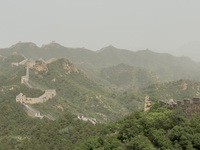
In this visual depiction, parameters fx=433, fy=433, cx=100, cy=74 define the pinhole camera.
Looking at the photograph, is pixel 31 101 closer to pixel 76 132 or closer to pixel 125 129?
pixel 76 132

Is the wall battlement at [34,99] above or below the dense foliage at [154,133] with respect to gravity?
below

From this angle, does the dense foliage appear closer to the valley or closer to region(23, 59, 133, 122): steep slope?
the valley

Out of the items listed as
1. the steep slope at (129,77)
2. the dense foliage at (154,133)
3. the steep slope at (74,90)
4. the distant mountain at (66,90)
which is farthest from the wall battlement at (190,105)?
the steep slope at (129,77)

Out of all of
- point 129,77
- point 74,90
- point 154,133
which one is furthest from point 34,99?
point 129,77

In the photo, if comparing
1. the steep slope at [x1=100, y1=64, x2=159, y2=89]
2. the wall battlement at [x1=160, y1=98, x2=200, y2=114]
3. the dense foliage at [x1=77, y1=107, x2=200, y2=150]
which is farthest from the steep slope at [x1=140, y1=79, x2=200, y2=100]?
the dense foliage at [x1=77, y1=107, x2=200, y2=150]

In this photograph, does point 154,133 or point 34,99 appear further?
point 34,99

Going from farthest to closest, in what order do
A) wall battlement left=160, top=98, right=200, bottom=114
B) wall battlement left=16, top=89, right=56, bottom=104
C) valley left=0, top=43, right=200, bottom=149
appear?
wall battlement left=16, top=89, right=56, bottom=104 < wall battlement left=160, top=98, right=200, bottom=114 < valley left=0, top=43, right=200, bottom=149

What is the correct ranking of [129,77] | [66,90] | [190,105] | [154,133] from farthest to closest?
[129,77], [66,90], [190,105], [154,133]

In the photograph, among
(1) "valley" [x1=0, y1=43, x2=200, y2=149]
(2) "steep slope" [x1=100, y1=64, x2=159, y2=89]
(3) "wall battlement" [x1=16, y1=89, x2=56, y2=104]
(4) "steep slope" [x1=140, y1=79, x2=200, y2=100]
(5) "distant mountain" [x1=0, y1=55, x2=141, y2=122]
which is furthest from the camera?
(2) "steep slope" [x1=100, y1=64, x2=159, y2=89]

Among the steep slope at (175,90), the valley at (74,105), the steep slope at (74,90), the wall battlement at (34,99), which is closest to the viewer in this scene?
the valley at (74,105)

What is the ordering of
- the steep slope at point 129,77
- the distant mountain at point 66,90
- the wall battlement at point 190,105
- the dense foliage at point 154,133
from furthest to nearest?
the steep slope at point 129,77
the distant mountain at point 66,90
the wall battlement at point 190,105
the dense foliage at point 154,133

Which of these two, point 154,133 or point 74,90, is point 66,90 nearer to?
point 74,90

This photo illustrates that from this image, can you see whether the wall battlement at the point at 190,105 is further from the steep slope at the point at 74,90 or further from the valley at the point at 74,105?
the steep slope at the point at 74,90

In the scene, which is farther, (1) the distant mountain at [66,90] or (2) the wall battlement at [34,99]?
(1) the distant mountain at [66,90]
